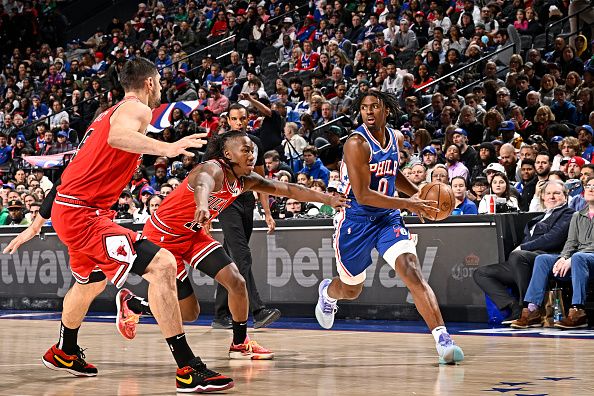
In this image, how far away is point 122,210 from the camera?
13742 millimetres

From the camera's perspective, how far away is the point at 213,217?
21.8 ft

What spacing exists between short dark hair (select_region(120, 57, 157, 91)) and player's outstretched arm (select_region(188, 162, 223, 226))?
72 centimetres

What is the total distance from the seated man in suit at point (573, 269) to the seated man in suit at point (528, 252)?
0.16m

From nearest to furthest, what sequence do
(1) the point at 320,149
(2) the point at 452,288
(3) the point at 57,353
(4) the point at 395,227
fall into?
(3) the point at 57,353
(4) the point at 395,227
(2) the point at 452,288
(1) the point at 320,149

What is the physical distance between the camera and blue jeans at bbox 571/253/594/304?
891cm

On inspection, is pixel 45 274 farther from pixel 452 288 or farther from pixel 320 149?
pixel 452 288

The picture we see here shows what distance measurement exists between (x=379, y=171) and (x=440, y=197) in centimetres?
49

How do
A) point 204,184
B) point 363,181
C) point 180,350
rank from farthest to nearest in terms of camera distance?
1. point 363,181
2. point 204,184
3. point 180,350

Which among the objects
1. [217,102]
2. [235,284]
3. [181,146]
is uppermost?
[217,102]

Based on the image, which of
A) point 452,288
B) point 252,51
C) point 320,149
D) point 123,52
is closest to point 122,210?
point 320,149

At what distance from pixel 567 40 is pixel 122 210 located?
738 cm

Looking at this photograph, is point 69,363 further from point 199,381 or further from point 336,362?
point 336,362

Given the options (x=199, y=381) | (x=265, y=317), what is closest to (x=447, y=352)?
(x=199, y=381)

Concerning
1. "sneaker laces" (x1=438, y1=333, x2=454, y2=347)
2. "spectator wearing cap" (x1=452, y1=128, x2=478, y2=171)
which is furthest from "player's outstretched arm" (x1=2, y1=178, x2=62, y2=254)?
"spectator wearing cap" (x1=452, y1=128, x2=478, y2=171)
